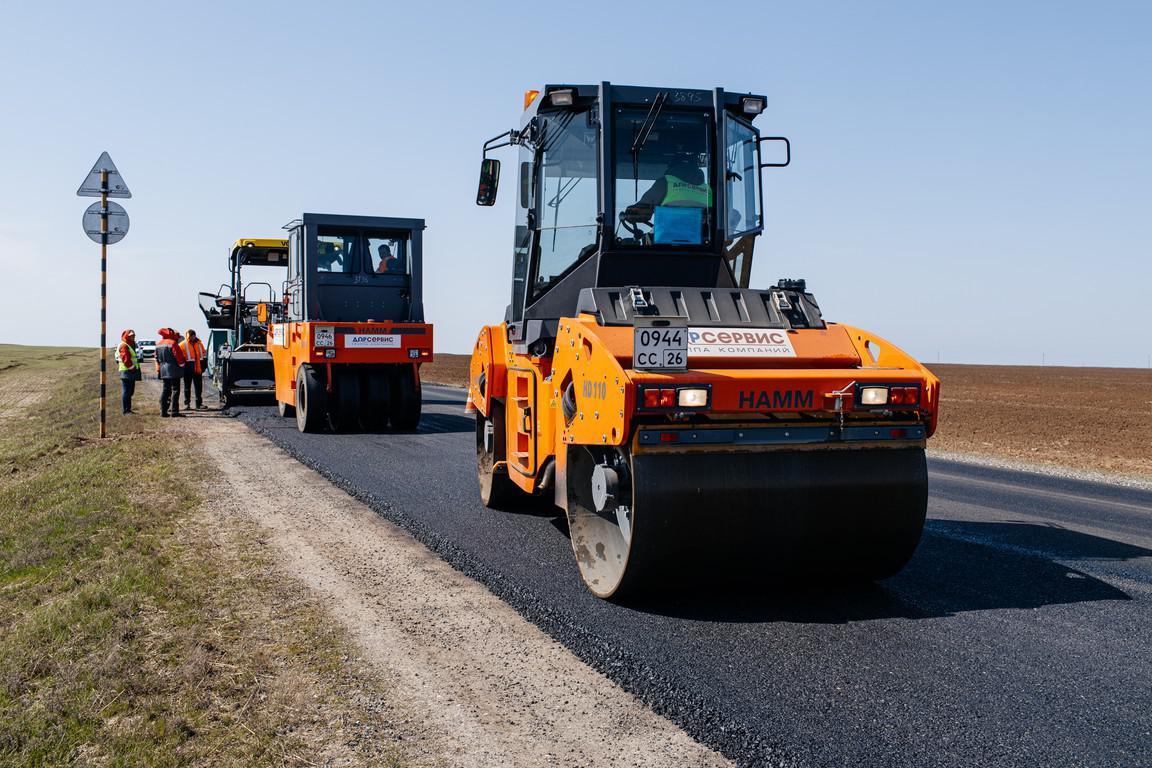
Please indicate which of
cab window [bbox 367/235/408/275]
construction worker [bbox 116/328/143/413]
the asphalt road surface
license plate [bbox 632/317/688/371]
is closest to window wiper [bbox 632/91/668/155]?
license plate [bbox 632/317/688/371]

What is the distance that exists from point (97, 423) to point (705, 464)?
13.5 meters

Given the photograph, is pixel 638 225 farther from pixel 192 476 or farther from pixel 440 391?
pixel 440 391

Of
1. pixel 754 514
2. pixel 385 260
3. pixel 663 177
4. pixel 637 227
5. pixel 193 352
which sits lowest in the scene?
pixel 754 514

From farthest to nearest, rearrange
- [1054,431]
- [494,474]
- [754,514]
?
[1054,431] → [494,474] → [754,514]

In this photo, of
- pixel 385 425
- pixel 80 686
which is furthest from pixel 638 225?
pixel 385 425

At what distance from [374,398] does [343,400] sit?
1.63ft

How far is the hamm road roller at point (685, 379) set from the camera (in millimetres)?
4984

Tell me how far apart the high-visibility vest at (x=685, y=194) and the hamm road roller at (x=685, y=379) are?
15 millimetres

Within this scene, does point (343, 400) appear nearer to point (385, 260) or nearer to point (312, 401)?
point (312, 401)

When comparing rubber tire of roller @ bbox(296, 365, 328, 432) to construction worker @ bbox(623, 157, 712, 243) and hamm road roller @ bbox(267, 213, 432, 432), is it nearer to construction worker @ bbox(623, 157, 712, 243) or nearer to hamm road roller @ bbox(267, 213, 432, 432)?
hamm road roller @ bbox(267, 213, 432, 432)

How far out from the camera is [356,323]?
Answer: 1462cm

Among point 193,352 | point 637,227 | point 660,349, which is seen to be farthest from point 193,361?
point 660,349

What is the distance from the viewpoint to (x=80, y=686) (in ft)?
13.5

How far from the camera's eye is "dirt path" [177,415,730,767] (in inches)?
141
